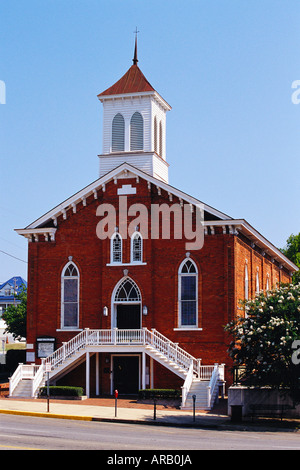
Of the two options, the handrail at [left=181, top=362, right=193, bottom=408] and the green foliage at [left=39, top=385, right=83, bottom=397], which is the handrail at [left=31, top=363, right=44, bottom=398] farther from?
the handrail at [left=181, top=362, right=193, bottom=408]

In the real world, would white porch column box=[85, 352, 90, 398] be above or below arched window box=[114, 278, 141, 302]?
below

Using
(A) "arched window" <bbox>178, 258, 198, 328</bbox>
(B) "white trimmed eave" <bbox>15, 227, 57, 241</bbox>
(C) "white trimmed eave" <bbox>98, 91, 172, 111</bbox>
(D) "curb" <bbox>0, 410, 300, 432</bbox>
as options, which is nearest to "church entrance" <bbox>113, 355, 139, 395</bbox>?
(A) "arched window" <bbox>178, 258, 198, 328</bbox>

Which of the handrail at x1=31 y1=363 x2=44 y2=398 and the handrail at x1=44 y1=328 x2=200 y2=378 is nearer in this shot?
the handrail at x1=31 y1=363 x2=44 y2=398

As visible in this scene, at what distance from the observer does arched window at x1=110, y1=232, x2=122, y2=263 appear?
4018 centimetres

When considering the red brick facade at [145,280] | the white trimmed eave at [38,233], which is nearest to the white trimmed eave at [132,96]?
the red brick facade at [145,280]

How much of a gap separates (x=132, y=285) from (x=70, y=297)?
11.8 feet

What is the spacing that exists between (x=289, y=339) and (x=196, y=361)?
9282 mm

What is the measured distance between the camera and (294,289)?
31203mm

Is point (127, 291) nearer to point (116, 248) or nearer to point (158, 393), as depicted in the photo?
point (116, 248)

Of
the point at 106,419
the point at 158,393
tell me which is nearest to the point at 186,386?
the point at 158,393

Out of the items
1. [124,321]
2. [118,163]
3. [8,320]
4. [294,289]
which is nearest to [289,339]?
[294,289]

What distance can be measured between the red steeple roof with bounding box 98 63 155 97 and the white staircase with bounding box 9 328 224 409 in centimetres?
1435

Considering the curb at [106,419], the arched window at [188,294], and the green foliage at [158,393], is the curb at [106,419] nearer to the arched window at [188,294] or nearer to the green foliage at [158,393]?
the green foliage at [158,393]
